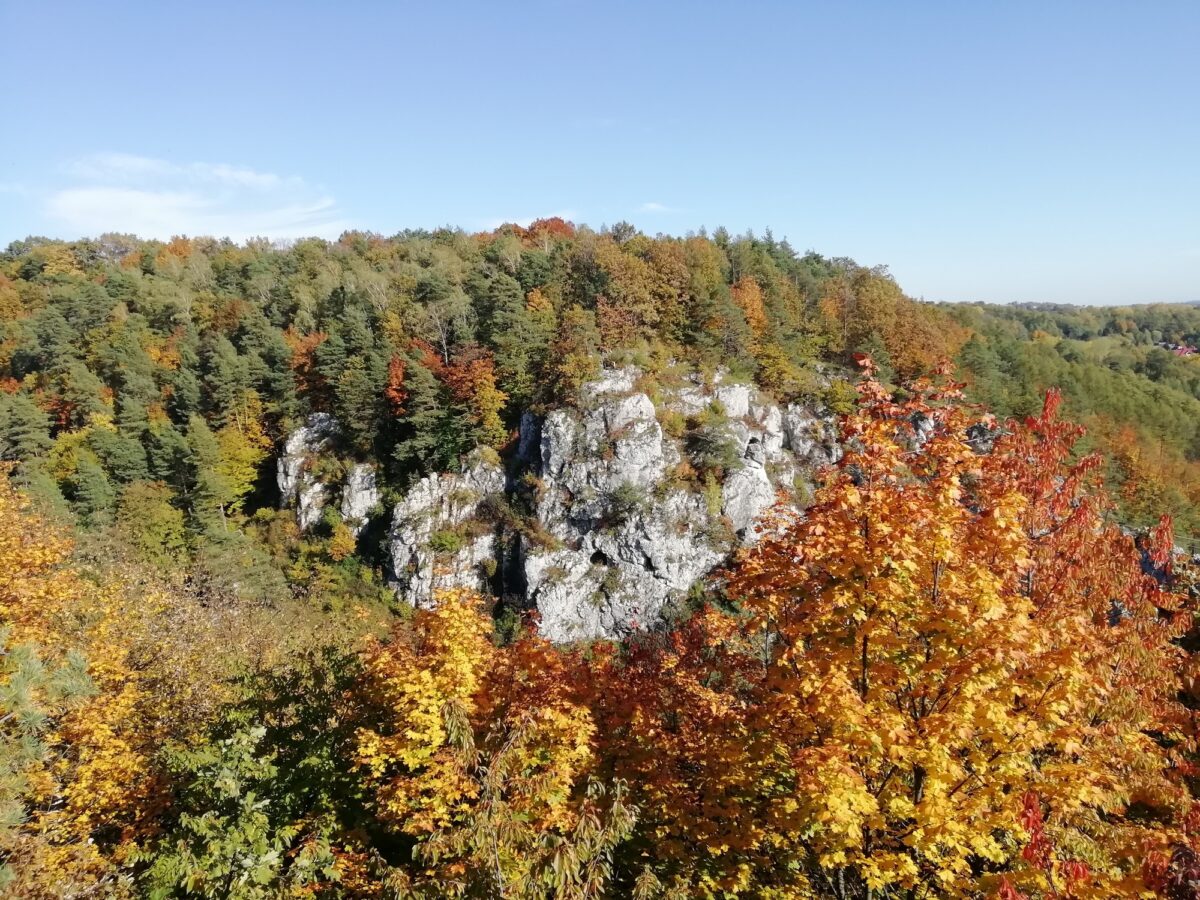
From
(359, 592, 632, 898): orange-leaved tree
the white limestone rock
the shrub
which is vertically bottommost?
the shrub

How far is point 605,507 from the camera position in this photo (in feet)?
131

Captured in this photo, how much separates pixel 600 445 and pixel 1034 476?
31.7m

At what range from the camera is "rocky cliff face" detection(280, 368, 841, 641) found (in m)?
38.9

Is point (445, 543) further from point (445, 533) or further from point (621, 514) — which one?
point (621, 514)

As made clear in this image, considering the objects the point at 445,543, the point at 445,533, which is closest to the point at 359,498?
the point at 445,533

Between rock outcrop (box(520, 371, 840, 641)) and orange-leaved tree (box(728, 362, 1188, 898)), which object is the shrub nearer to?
rock outcrop (box(520, 371, 840, 641))

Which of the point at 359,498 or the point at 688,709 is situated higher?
the point at 688,709

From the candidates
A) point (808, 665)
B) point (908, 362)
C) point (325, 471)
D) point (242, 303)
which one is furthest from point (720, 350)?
point (242, 303)

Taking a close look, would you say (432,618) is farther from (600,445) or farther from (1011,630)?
(600,445)

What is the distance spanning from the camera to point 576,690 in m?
13.3

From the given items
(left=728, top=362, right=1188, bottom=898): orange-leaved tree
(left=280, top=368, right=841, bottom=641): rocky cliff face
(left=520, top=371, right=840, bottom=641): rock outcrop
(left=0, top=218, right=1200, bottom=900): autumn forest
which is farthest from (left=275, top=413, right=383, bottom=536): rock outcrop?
(left=728, top=362, right=1188, bottom=898): orange-leaved tree

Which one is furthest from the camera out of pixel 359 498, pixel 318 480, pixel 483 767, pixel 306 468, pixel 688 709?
pixel 306 468

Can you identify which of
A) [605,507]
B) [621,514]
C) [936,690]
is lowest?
[621,514]

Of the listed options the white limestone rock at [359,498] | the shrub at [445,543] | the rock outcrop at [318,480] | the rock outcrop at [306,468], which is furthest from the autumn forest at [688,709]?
the rock outcrop at [306,468]
